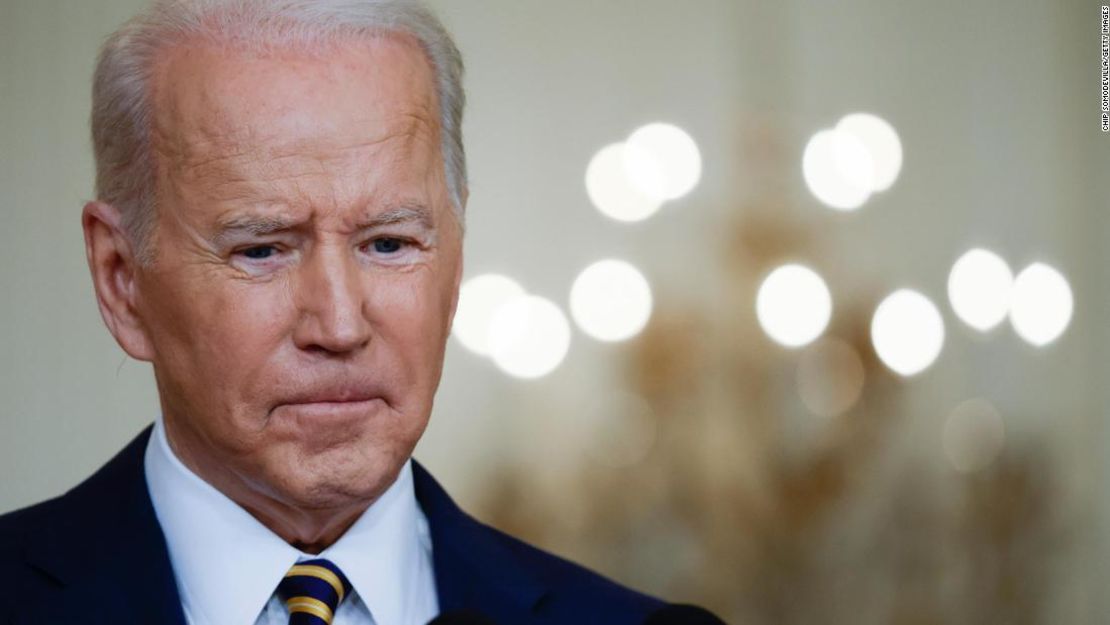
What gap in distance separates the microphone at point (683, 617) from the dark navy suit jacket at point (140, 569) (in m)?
0.42

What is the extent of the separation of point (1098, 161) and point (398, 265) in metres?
2.77

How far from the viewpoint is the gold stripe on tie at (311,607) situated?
1.38 meters

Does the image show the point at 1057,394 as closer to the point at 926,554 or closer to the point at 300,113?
the point at 926,554

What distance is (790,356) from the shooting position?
3535mm

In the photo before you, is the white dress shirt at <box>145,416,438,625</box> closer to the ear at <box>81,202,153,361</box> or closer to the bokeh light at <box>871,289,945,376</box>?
the ear at <box>81,202,153,361</box>

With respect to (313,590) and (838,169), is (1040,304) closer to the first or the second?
(838,169)

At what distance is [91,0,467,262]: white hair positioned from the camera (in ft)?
4.49

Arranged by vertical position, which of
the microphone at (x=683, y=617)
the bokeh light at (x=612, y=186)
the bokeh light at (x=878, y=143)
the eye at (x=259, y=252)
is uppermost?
the eye at (x=259, y=252)

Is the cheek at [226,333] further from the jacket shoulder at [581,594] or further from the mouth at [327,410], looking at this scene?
the jacket shoulder at [581,594]

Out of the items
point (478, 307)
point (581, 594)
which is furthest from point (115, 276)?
point (478, 307)

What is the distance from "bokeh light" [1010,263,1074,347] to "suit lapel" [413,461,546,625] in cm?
238


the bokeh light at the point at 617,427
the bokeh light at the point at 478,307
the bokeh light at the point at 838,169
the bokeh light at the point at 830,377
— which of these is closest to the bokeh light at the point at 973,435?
the bokeh light at the point at 830,377

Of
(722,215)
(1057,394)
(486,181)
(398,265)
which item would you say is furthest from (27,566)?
(1057,394)

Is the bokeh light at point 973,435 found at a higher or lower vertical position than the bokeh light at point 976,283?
lower
